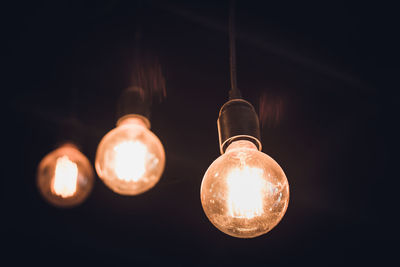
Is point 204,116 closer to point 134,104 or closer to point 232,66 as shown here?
point 134,104

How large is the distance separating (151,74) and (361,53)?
0.94m

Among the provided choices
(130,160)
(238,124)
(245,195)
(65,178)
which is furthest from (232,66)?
(65,178)

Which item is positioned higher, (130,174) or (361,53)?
(361,53)

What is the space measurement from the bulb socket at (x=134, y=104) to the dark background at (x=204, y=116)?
32 centimetres

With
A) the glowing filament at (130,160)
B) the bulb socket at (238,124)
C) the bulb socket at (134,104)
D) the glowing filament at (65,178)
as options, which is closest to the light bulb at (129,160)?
the glowing filament at (130,160)

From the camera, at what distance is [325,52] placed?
4.41ft

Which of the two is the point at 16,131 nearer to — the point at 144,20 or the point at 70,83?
the point at 70,83

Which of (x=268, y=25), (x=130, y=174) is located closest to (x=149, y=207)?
(x=130, y=174)

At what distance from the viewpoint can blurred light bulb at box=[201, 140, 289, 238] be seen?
0.68m

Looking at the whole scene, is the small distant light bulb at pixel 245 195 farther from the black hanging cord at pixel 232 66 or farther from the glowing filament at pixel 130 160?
the glowing filament at pixel 130 160

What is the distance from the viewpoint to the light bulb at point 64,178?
133 cm

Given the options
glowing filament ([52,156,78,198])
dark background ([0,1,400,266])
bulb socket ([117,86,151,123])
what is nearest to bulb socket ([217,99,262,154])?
bulb socket ([117,86,151,123])

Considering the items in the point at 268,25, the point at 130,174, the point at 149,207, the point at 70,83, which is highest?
the point at 70,83

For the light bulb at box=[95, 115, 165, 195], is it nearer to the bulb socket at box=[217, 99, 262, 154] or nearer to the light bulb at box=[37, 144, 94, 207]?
the bulb socket at box=[217, 99, 262, 154]
